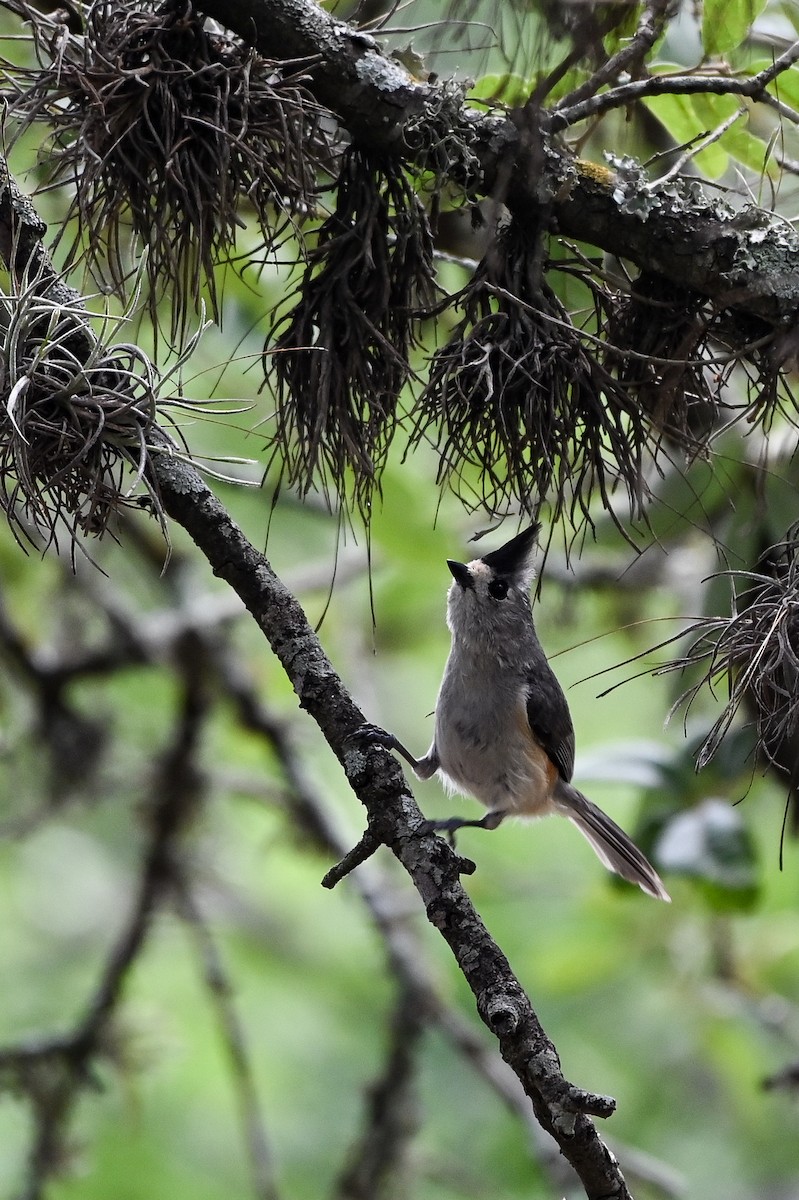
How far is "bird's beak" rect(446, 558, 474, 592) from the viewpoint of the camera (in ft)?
11.2

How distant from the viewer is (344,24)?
6.72ft

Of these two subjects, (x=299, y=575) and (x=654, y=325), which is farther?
(x=299, y=575)

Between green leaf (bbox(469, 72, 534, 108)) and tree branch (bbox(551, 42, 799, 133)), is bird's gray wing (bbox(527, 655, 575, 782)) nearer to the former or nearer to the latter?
green leaf (bbox(469, 72, 534, 108))

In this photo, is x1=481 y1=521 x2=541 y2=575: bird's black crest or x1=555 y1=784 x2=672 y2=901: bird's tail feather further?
x1=555 y1=784 x2=672 y2=901: bird's tail feather

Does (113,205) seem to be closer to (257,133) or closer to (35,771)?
(257,133)

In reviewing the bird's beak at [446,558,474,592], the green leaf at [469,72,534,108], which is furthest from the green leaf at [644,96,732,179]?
the bird's beak at [446,558,474,592]

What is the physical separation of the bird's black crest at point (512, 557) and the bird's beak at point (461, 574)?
8cm

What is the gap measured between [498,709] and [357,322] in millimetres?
1738

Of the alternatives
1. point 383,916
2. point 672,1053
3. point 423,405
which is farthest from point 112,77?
point 672,1053

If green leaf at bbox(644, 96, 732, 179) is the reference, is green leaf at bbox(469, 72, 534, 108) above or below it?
below

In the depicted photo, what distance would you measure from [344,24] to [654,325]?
2.40 ft

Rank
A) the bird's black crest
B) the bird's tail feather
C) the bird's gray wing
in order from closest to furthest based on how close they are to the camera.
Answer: the bird's black crest → the bird's gray wing → the bird's tail feather

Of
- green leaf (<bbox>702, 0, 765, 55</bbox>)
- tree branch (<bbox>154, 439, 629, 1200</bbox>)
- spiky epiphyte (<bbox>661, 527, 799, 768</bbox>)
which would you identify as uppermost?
green leaf (<bbox>702, 0, 765, 55</bbox>)

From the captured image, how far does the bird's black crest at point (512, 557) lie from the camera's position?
3303 mm
